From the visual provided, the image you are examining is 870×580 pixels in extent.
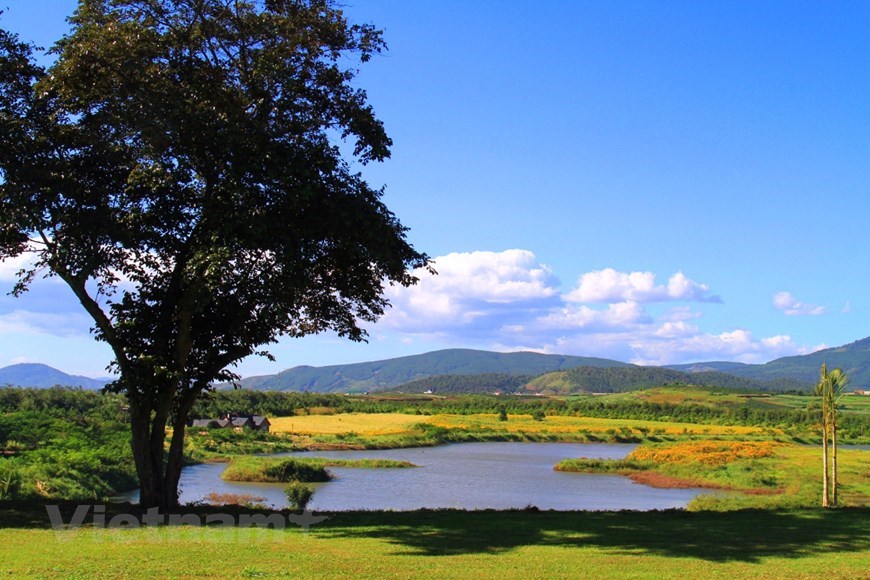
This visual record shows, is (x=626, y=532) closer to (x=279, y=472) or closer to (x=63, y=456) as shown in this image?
(x=279, y=472)

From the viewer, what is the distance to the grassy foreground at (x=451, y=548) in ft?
36.2

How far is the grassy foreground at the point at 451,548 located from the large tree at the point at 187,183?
4675 mm

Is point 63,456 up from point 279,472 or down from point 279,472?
up

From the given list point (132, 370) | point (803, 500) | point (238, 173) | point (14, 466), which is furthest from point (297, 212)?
point (14, 466)

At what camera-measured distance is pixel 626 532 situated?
15.9 meters

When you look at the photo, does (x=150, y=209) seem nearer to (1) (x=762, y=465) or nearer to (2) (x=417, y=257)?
(2) (x=417, y=257)

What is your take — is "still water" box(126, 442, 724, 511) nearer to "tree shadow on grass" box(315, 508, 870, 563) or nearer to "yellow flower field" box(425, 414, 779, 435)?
"tree shadow on grass" box(315, 508, 870, 563)

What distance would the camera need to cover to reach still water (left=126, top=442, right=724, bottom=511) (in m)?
37.3

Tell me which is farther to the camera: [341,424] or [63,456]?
[341,424]

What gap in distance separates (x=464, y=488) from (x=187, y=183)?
107 ft

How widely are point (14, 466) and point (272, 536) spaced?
3308cm

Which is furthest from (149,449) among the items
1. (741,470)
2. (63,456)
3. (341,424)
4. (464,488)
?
(341,424)

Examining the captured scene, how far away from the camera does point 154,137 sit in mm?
16438

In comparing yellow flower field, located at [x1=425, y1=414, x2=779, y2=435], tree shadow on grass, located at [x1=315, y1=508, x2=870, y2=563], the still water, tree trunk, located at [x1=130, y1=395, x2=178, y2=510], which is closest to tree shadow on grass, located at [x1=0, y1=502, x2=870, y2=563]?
tree shadow on grass, located at [x1=315, y1=508, x2=870, y2=563]
